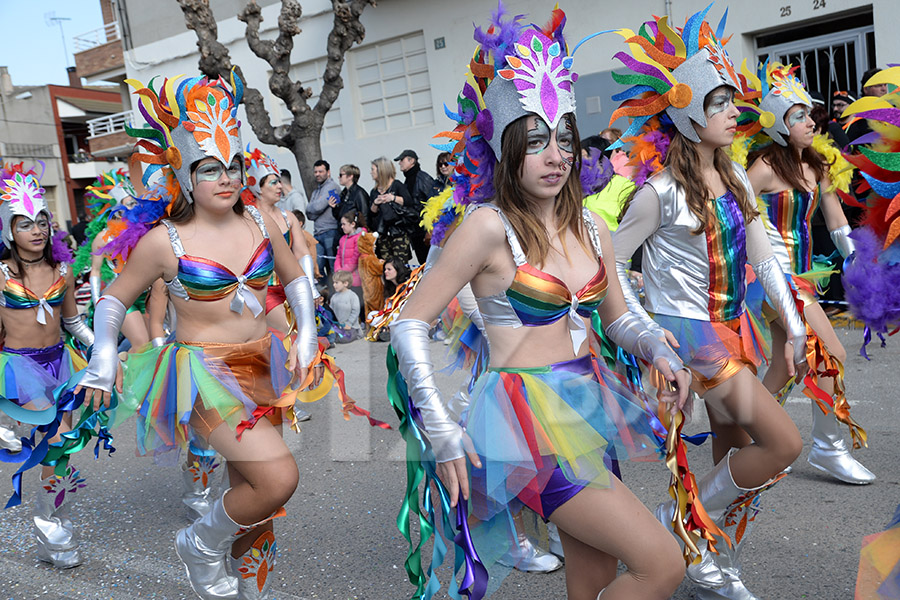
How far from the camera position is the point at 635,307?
302 cm

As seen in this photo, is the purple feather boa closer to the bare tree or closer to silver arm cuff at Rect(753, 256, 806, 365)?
silver arm cuff at Rect(753, 256, 806, 365)

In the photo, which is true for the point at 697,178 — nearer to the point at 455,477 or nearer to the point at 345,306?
the point at 455,477

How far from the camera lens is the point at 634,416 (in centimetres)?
270

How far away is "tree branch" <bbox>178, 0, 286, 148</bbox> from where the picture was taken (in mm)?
13422

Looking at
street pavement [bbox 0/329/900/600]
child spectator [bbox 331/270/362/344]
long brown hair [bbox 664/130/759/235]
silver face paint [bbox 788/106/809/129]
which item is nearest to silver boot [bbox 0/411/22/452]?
street pavement [bbox 0/329/900/600]

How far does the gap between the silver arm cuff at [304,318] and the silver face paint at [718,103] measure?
1829 mm

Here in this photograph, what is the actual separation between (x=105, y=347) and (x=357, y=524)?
1.72 metres

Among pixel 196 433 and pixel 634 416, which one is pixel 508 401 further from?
pixel 196 433

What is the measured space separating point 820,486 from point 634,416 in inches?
92.3

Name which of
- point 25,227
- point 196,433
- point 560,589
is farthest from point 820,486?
point 25,227

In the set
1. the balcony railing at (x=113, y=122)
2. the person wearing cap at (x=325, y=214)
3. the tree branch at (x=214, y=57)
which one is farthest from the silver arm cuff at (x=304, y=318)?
the balcony railing at (x=113, y=122)

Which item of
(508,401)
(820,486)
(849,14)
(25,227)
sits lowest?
(820,486)

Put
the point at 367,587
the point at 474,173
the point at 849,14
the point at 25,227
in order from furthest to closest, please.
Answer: the point at 849,14, the point at 25,227, the point at 367,587, the point at 474,173

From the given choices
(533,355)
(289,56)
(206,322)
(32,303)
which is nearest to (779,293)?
(533,355)
